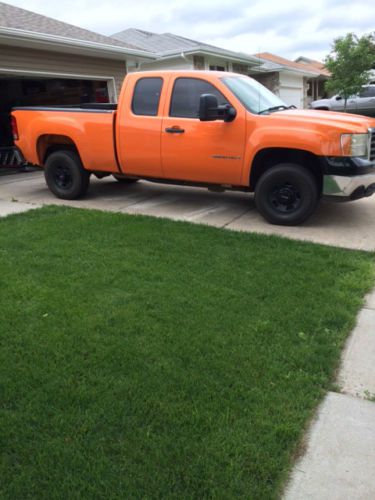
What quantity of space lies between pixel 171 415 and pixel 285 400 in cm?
69

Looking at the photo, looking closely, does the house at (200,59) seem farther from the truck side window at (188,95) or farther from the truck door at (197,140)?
the truck door at (197,140)

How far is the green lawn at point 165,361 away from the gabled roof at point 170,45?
51.7ft

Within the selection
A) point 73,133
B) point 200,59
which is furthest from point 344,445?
point 200,59

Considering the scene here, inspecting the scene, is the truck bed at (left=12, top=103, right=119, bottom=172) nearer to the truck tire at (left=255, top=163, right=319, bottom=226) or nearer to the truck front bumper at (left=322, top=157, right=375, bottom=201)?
the truck tire at (left=255, top=163, right=319, bottom=226)

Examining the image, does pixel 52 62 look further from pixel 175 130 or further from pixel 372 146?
pixel 372 146

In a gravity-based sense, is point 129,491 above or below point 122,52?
below

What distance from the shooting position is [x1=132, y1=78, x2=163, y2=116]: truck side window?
6777 mm

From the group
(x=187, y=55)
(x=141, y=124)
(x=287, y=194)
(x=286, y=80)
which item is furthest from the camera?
(x=286, y=80)

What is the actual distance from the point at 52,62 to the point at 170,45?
10604 millimetres

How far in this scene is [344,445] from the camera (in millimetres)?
2414

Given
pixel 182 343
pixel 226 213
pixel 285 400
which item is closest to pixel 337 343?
pixel 285 400

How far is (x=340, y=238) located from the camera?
5.68 metres

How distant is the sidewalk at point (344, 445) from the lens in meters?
2.14

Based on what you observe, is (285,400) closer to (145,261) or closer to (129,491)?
(129,491)
